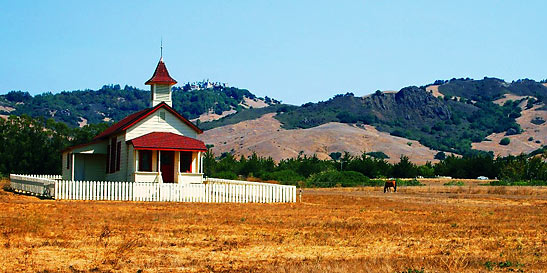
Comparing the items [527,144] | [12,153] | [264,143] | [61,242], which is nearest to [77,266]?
[61,242]

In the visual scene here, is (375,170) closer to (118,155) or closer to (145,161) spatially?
(118,155)

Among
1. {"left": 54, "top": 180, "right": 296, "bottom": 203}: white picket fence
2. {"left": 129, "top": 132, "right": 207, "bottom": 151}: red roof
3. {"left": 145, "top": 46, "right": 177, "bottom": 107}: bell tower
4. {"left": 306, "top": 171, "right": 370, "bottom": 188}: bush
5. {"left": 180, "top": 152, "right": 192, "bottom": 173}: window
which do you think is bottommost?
{"left": 54, "top": 180, "right": 296, "bottom": 203}: white picket fence

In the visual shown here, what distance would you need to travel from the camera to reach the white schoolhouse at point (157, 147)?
138ft

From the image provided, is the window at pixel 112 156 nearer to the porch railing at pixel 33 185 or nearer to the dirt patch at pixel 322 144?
the porch railing at pixel 33 185

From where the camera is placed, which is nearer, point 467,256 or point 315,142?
point 467,256

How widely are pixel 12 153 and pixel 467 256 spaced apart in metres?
54.4

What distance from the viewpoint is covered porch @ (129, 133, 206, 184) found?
4184 centimetres

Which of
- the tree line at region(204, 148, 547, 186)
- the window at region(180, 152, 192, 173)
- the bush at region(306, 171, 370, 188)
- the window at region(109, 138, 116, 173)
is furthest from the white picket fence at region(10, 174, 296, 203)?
the tree line at region(204, 148, 547, 186)

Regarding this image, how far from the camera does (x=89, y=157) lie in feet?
163

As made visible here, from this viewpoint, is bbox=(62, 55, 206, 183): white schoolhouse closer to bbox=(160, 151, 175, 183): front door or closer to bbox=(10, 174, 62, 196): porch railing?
bbox=(160, 151, 175, 183): front door

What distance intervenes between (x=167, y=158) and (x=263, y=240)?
2517 cm

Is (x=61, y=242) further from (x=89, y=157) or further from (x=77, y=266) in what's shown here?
(x=89, y=157)

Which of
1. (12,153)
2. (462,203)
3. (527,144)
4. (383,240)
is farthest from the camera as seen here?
(527,144)

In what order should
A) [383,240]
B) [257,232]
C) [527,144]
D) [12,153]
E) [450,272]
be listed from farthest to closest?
1. [527,144]
2. [12,153]
3. [257,232]
4. [383,240]
5. [450,272]
